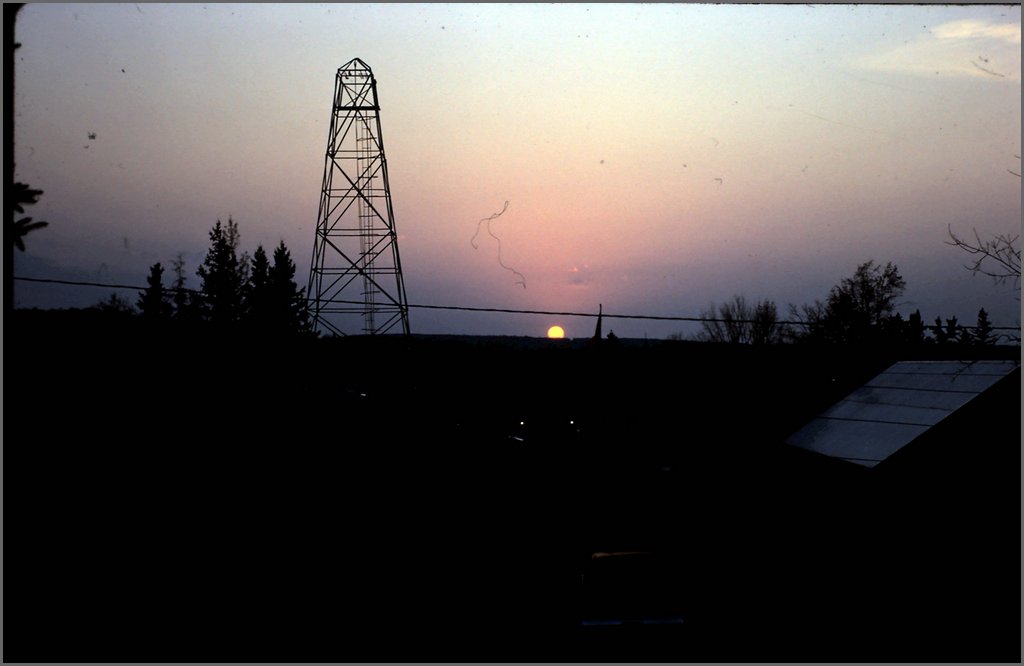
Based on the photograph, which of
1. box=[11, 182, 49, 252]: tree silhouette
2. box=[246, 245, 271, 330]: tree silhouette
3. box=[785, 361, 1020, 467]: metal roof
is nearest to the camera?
box=[11, 182, 49, 252]: tree silhouette

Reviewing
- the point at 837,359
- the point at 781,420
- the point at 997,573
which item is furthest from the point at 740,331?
the point at 997,573

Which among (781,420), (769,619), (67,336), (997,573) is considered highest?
(67,336)

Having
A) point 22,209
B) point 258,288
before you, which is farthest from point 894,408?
point 258,288

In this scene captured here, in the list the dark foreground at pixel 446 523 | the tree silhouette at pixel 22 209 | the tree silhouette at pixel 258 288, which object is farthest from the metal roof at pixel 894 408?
the tree silhouette at pixel 258 288

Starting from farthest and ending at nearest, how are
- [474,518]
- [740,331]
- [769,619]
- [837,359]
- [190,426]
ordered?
1. [740,331]
2. [837,359]
3. [474,518]
4. [190,426]
5. [769,619]

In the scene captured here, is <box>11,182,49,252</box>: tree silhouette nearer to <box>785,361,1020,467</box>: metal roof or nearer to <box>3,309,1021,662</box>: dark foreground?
<box>3,309,1021,662</box>: dark foreground

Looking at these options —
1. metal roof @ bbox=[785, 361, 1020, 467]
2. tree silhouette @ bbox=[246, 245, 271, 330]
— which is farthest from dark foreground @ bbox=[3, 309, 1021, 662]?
tree silhouette @ bbox=[246, 245, 271, 330]

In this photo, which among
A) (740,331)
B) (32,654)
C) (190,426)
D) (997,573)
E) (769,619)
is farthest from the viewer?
(740,331)

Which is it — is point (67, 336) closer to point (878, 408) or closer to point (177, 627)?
point (177, 627)
